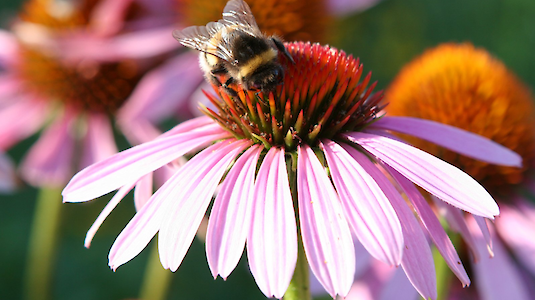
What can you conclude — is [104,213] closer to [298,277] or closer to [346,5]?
[298,277]

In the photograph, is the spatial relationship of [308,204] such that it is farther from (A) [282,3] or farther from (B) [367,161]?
(A) [282,3]

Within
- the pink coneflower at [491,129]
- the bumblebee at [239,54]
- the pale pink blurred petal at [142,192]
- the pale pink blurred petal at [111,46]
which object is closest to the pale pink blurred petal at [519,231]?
the pink coneflower at [491,129]

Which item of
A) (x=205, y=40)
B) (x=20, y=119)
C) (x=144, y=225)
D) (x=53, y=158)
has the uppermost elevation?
(x=20, y=119)

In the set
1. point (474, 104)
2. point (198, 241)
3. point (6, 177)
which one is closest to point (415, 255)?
point (474, 104)

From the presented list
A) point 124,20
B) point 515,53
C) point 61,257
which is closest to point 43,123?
point 124,20

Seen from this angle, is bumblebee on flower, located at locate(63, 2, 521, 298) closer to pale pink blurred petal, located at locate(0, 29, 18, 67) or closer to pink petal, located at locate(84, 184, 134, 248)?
pink petal, located at locate(84, 184, 134, 248)

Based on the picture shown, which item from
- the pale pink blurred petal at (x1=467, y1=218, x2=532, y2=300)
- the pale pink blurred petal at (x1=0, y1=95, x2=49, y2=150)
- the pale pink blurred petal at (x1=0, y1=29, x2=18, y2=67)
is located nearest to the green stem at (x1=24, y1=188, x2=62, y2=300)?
the pale pink blurred petal at (x1=0, y1=95, x2=49, y2=150)

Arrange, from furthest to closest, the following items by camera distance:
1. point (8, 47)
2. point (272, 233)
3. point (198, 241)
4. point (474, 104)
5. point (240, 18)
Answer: point (198, 241)
point (8, 47)
point (474, 104)
point (240, 18)
point (272, 233)
